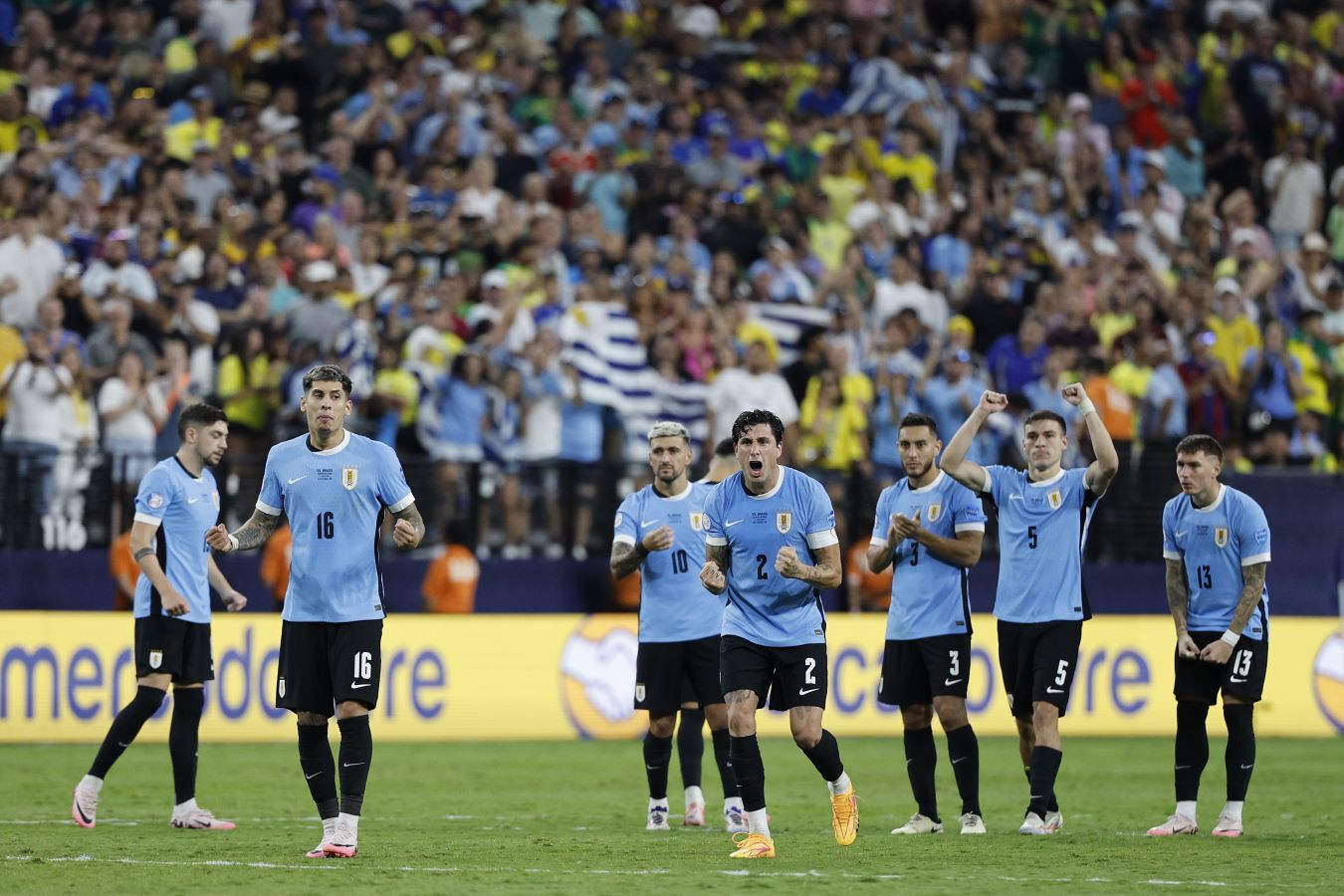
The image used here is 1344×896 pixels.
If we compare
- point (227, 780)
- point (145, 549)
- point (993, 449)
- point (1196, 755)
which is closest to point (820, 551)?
point (1196, 755)

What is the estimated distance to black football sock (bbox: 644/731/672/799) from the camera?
43.4ft

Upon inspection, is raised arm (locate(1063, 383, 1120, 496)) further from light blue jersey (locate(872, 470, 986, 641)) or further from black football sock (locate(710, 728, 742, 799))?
black football sock (locate(710, 728, 742, 799))

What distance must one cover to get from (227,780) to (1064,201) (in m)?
15.1

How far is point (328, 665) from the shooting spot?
10867 mm

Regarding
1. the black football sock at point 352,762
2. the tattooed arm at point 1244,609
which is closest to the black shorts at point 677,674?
the black football sock at point 352,762

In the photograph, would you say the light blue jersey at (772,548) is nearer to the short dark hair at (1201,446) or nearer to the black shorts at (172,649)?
the short dark hair at (1201,446)

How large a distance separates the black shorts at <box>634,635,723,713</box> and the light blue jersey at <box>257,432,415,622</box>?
2.87 metres

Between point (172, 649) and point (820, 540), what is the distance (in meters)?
4.43

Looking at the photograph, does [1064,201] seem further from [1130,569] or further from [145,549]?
[145,549]

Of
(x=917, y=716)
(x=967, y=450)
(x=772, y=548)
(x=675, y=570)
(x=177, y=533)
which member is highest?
(x=967, y=450)

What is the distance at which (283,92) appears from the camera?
79.9 feet

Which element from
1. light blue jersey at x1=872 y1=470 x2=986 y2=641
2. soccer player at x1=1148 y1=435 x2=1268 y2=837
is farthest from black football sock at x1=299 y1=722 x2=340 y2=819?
soccer player at x1=1148 y1=435 x2=1268 y2=837

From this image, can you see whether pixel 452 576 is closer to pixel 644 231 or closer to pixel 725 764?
pixel 644 231

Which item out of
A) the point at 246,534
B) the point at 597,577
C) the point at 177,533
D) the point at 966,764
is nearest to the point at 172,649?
the point at 177,533
